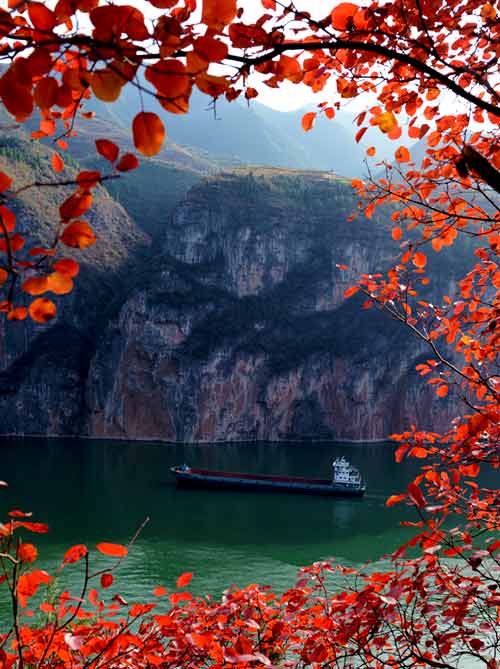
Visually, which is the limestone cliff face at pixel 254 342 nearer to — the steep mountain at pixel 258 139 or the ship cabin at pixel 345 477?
the ship cabin at pixel 345 477

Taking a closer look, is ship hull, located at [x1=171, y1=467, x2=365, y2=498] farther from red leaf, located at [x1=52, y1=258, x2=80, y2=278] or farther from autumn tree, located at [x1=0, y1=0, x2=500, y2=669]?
red leaf, located at [x1=52, y1=258, x2=80, y2=278]

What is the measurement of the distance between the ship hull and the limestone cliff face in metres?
17.9

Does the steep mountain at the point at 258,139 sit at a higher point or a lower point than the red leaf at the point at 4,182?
higher

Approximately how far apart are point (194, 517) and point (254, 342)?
30188 millimetres

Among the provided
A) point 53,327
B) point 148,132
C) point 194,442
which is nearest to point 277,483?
point 194,442

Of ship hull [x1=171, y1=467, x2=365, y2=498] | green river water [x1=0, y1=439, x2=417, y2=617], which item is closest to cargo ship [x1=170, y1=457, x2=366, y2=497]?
ship hull [x1=171, y1=467, x2=365, y2=498]

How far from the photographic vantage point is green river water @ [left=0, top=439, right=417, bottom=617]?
15734mm

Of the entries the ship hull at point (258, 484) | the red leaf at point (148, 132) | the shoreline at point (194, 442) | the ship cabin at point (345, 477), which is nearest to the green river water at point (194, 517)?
the ship hull at point (258, 484)

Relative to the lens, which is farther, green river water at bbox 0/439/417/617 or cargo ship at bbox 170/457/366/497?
cargo ship at bbox 170/457/366/497

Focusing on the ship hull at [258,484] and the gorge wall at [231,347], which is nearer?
the ship hull at [258,484]

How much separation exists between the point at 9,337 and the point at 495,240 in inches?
2061

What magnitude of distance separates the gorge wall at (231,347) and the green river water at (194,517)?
1100 centimetres

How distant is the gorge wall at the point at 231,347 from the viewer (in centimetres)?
4703

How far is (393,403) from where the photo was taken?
1989 inches
